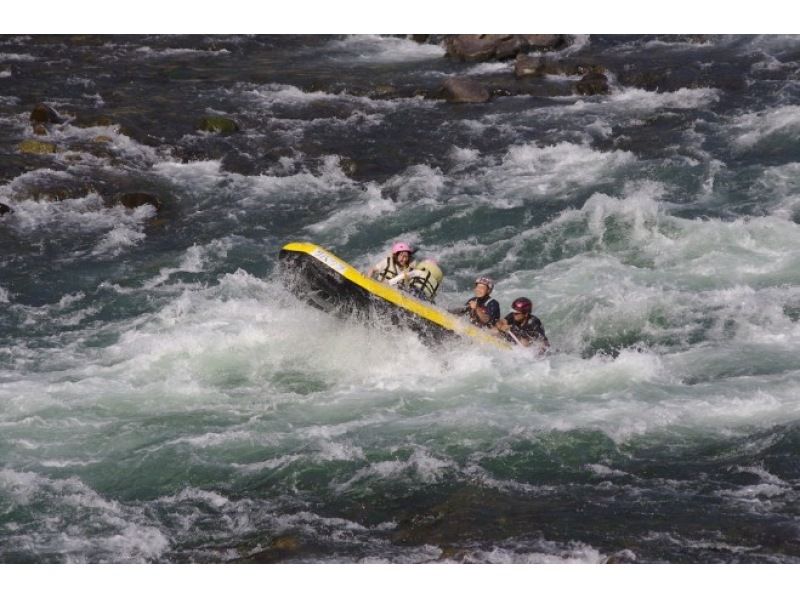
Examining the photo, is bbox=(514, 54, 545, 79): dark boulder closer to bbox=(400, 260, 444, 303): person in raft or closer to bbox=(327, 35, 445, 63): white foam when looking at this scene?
bbox=(327, 35, 445, 63): white foam

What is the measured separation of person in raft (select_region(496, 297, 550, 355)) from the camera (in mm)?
13727

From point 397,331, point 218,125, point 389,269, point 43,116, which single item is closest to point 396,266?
point 389,269

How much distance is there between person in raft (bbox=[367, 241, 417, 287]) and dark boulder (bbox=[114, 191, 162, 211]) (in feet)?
18.7

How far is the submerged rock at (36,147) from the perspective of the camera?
20375 millimetres

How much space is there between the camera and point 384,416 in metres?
12.4

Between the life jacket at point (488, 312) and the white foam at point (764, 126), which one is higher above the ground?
the white foam at point (764, 126)

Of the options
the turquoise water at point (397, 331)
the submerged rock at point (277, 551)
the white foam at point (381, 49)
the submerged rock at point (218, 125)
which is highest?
the white foam at point (381, 49)

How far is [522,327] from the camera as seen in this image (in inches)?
544

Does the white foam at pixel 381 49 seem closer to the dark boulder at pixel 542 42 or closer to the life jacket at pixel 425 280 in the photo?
the dark boulder at pixel 542 42

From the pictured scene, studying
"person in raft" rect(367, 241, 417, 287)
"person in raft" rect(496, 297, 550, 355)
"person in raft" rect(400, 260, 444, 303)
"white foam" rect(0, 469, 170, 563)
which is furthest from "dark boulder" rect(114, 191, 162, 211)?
"white foam" rect(0, 469, 170, 563)

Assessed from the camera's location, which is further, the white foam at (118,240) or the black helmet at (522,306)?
the white foam at (118,240)

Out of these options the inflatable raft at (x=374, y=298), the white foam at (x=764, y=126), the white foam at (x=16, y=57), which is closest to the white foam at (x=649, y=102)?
the white foam at (x=764, y=126)

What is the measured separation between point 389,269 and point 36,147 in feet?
28.4

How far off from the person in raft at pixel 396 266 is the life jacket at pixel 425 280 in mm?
105
